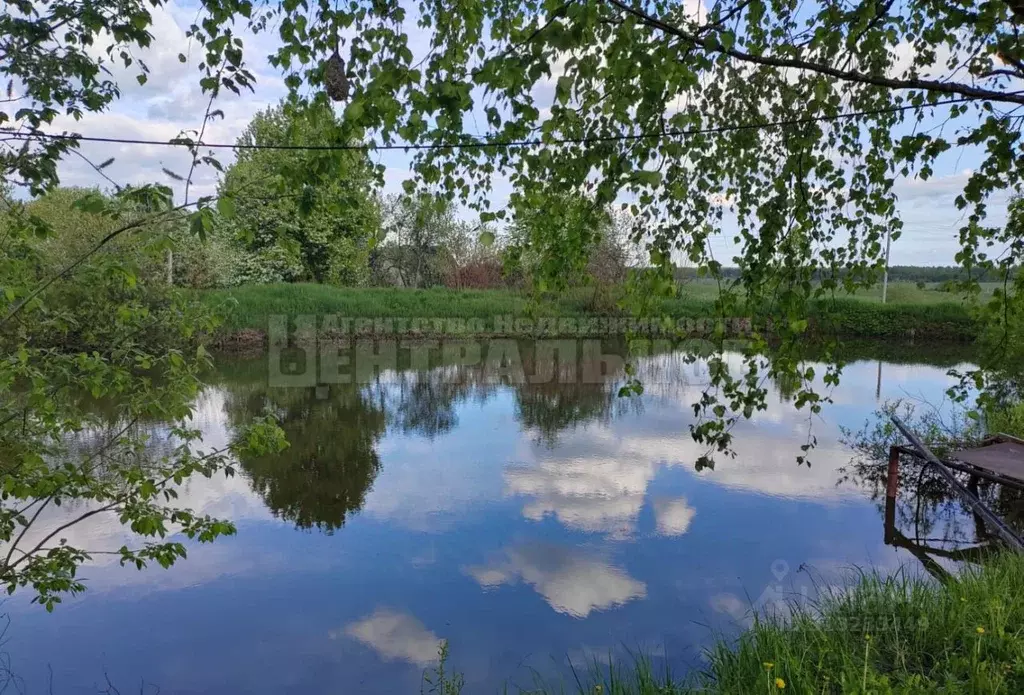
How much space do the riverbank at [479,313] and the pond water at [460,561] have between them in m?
10.2

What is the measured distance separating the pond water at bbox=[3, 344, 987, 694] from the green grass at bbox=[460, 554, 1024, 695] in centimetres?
105

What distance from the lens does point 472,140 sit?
3252 millimetres

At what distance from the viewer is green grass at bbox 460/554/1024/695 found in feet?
8.95

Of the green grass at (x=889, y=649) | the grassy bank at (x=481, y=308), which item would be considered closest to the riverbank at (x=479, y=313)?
the grassy bank at (x=481, y=308)

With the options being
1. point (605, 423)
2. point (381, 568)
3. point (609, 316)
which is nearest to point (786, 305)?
point (381, 568)

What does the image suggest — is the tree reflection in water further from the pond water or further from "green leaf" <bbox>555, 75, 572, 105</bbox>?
"green leaf" <bbox>555, 75, 572, 105</bbox>

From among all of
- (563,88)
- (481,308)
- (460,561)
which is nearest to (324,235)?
(481,308)

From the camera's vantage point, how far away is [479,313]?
24.2 m

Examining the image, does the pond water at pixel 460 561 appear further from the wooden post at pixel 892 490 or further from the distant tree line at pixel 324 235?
the distant tree line at pixel 324 235

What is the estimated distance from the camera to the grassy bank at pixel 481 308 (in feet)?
68.4

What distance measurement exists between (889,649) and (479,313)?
21.3 meters

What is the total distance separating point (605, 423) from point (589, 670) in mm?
7499

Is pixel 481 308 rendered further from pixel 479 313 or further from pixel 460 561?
pixel 460 561

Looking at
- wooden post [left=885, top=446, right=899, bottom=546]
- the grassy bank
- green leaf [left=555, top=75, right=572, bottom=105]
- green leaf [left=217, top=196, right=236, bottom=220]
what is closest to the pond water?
wooden post [left=885, top=446, right=899, bottom=546]
